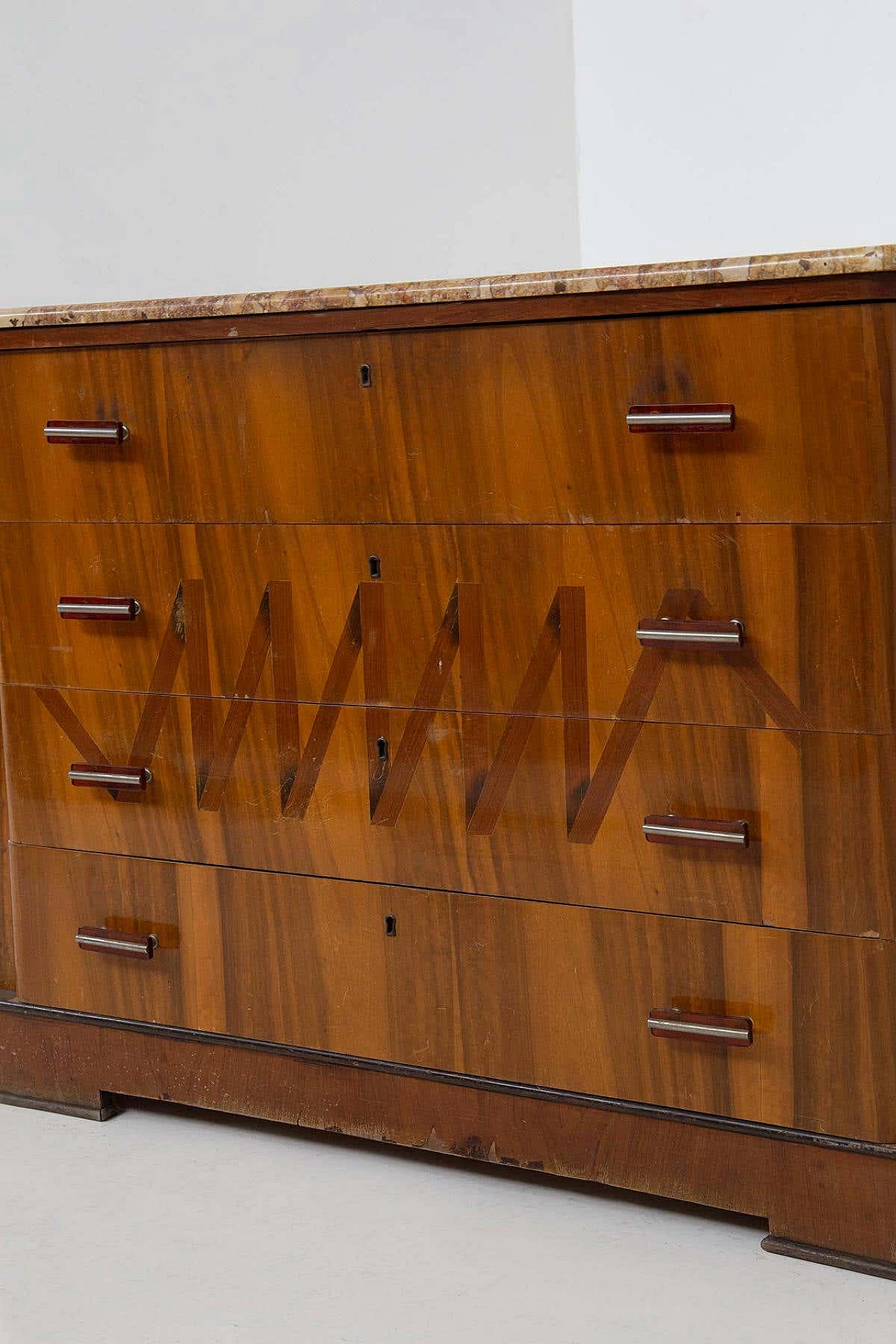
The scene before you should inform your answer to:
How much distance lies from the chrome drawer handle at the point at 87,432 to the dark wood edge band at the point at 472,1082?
81cm

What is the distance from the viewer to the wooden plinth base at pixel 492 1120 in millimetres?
1551

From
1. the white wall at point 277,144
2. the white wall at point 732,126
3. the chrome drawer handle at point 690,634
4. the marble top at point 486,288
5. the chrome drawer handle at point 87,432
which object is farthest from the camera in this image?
the white wall at point 277,144

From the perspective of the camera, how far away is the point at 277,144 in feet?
9.93

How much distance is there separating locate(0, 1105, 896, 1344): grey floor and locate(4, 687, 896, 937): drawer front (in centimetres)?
40

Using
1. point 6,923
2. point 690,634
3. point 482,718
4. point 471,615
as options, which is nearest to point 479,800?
point 482,718

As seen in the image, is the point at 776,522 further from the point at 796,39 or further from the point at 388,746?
the point at 796,39

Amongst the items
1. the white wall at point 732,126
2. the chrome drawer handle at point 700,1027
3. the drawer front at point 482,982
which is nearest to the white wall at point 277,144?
the white wall at point 732,126

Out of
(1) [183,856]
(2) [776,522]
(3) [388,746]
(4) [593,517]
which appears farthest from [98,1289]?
(2) [776,522]

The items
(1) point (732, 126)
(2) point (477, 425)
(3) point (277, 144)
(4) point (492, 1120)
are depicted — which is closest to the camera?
(2) point (477, 425)

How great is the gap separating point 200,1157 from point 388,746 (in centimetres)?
65

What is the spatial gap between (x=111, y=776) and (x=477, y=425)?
72 centimetres

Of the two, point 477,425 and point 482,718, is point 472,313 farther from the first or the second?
point 482,718

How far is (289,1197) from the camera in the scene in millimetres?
1758

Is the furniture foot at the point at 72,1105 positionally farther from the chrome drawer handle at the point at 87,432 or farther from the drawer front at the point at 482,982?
the chrome drawer handle at the point at 87,432
